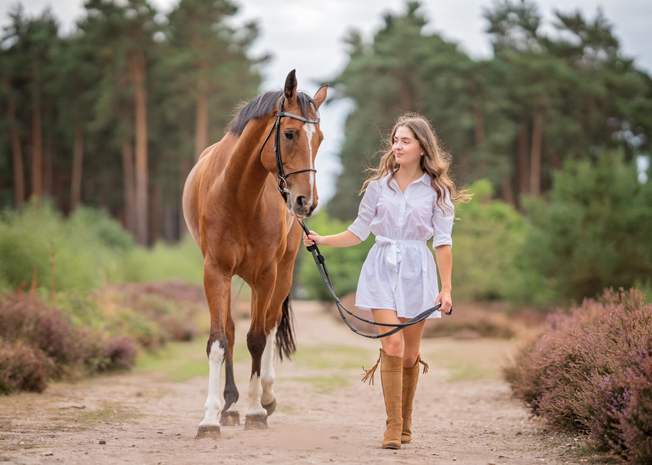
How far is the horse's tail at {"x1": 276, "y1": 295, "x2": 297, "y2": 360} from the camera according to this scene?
22.9 feet

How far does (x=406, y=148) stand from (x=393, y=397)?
179 centimetres

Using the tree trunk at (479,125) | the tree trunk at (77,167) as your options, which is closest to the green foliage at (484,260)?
the tree trunk at (479,125)

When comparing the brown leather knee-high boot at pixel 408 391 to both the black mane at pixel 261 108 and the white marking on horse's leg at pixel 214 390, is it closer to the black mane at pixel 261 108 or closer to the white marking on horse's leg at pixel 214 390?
the white marking on horse's leg at pixel 214 390

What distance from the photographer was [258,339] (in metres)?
5.81

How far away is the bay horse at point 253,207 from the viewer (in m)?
4.57

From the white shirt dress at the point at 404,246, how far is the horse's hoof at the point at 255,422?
58.8 inches

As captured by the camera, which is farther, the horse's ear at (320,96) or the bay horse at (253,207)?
the horse's ear at (320,96)

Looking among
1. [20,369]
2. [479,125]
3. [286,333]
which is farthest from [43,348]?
[479,125]

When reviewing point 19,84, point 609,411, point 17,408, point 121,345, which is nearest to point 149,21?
point 19,84

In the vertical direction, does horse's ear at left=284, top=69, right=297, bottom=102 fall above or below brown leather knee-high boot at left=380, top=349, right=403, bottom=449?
above

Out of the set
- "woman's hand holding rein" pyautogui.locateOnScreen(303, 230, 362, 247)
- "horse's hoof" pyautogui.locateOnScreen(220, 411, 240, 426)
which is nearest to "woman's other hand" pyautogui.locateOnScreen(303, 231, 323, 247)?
"woman's hand holding rein" pyautogui.locateOnScreen(303, 230, 362, 247)

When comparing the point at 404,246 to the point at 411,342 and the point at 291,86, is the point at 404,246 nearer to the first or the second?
the point at 411,342

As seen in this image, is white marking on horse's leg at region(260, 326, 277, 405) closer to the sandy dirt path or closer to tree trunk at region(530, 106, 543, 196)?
the sandy dirt path

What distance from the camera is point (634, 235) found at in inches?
576
